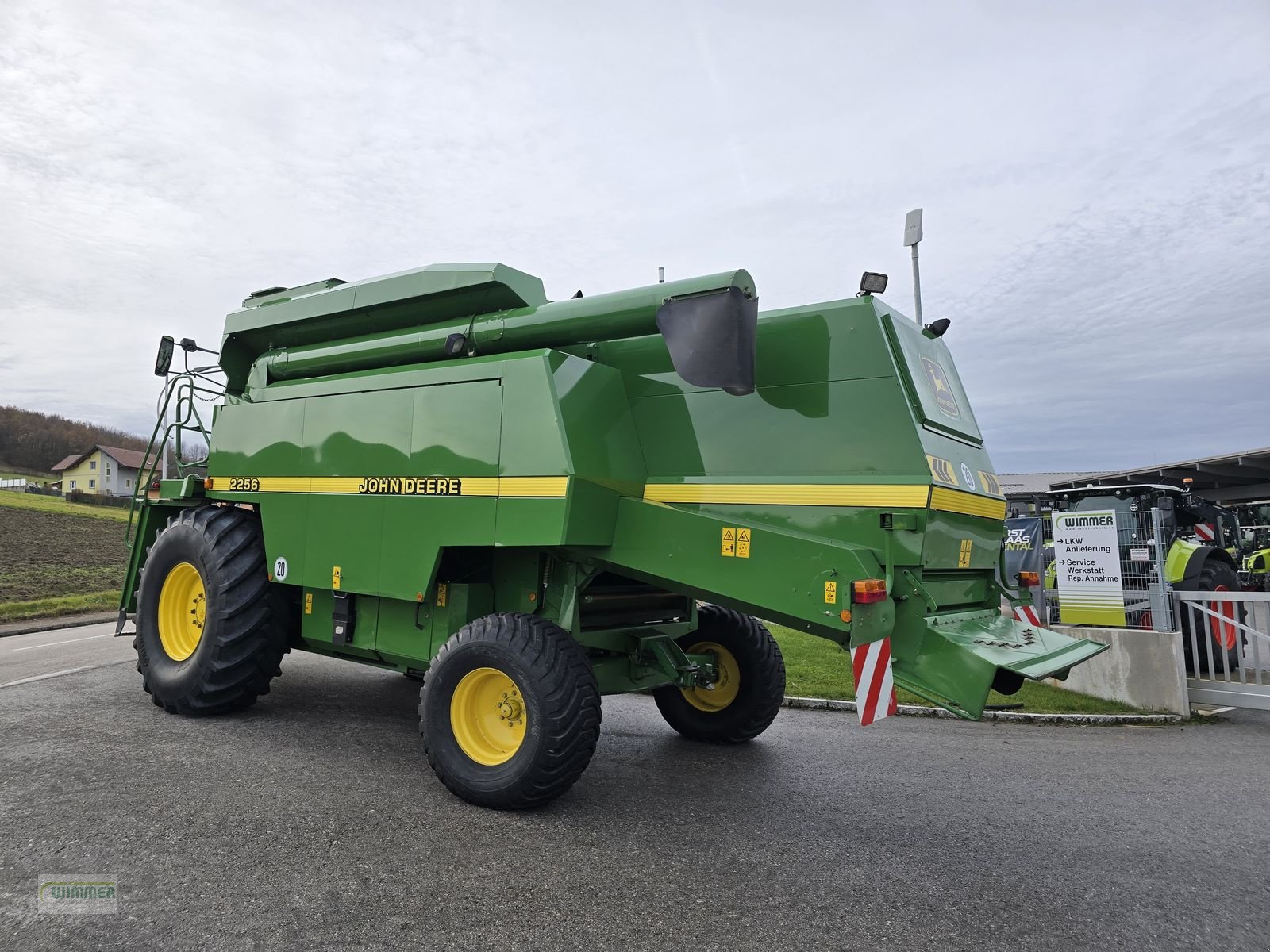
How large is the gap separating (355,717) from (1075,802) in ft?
17.2

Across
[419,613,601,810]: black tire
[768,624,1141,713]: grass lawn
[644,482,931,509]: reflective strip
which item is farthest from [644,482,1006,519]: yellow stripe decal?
[768,624,1141,713]: grass lawn

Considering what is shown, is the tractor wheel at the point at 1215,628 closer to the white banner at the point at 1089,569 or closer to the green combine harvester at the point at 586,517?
the white banner at the point at 1089,569

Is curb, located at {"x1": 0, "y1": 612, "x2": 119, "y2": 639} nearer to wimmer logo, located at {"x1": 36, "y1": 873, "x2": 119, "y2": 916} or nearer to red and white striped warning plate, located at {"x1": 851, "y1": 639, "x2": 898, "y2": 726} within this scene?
wimmer logo, located at {"x1": 36, "y1": 873, "x2": 119, "y2": 916}

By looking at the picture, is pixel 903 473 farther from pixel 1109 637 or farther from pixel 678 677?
pixel 1109 637

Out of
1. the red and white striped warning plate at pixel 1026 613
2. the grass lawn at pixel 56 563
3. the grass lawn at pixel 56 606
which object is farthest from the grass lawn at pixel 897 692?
the grass lawn at pixel 56 563

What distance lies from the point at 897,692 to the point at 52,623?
13.6 metres

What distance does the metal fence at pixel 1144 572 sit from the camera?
8.20 meters

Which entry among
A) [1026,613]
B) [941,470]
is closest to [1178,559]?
[1026,613]

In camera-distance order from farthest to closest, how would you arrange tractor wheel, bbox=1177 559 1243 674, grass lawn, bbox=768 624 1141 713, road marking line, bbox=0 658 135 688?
1. tractor wheel, bbox=1177 559 1243 674
2. grass lawn, bbox=768 624 1141 713
3. road marking line, bbox=0 658 135 688

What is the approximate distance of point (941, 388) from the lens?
5.04m

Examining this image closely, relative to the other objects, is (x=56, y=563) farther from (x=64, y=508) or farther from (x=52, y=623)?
→ (x=64, y=508)

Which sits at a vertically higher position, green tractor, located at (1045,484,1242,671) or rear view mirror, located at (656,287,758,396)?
rear view mirror, located at (656,287,758,396)

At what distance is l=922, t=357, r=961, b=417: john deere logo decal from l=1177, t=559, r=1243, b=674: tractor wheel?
4564 mm

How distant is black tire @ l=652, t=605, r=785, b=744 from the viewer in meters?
6.07
